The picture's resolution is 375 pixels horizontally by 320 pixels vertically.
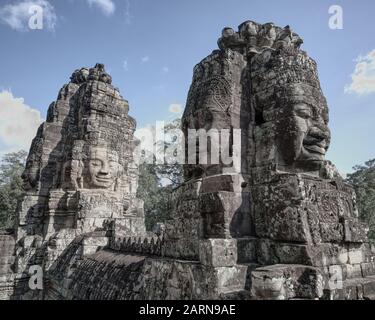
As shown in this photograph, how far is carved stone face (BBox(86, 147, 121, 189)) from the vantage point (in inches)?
375

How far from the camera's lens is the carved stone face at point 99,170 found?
952 centimetres

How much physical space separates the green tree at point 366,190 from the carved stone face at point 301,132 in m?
22.7

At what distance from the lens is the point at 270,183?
9.61ft

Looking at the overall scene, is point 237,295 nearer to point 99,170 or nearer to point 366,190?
point 99,170

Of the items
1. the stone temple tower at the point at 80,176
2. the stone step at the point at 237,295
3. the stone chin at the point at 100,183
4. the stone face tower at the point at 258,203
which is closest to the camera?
the stone step at the point at 237,295

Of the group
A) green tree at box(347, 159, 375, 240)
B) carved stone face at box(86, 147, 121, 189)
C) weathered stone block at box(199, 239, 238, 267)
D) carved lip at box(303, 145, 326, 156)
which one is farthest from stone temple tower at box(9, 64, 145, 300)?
green tree at box(347, 159, 375, 240)

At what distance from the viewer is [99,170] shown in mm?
9570

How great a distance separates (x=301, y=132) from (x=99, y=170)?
7.81 meters

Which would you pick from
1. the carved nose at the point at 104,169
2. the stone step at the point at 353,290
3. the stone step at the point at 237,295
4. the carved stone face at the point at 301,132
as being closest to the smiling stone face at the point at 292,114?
the carved stone face at the point at 301,132

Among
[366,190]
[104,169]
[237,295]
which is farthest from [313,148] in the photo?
[366,190]

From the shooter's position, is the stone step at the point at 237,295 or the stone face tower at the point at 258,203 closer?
the stone step at the point at 237,295

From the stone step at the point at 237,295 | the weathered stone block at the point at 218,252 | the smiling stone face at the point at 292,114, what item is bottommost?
the stone step at the point at 237,295

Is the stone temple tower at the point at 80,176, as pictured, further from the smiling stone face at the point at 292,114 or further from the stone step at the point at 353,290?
the stone step at the point at 353,290
